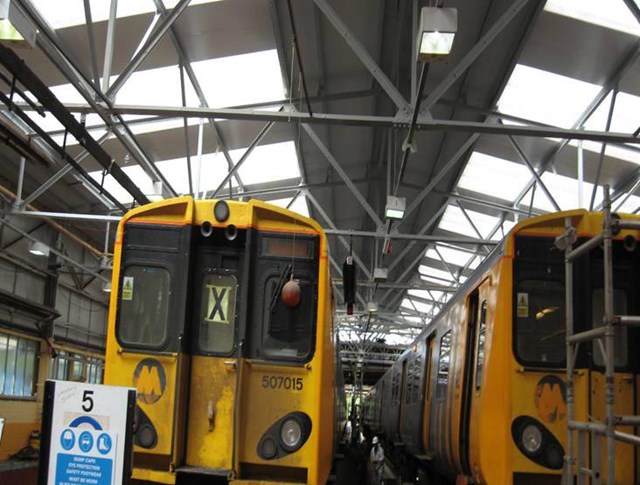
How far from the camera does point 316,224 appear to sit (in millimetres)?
5789

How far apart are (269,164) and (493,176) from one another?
5006 millimetres


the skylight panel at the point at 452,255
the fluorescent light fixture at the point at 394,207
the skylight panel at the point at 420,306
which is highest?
the skylight panel at the point at 452,255

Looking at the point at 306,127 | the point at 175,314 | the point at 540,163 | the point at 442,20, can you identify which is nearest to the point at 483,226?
the point at 540,163

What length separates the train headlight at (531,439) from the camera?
5230 millimetres

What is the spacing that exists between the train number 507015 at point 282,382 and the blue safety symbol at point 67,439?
1.74 meters

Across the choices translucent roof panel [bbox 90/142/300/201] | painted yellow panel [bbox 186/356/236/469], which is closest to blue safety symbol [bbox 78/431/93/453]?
painted yellow panel [bbox 186/356/236/469]

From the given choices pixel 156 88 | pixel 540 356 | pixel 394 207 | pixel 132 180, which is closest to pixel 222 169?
pixel 132 180

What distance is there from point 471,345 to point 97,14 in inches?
273

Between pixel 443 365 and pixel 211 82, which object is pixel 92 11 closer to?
pixel 211 82

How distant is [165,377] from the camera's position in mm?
5477

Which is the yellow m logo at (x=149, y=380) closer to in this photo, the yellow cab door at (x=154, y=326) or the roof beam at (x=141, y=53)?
the yellow cab door at (x=154, y=326)

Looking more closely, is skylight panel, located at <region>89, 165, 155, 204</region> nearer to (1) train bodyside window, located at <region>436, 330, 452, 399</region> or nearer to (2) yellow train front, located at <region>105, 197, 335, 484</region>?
(1) train bodyside window, located at <region>436, 330, 452, 399</region>

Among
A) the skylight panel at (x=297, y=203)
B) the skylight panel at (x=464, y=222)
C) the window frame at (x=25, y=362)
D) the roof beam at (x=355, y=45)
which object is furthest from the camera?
the skylight panel at (x=464, y=222)

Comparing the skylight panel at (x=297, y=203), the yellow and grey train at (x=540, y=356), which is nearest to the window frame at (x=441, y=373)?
the yellow and grey train at (x=540, y=356)
